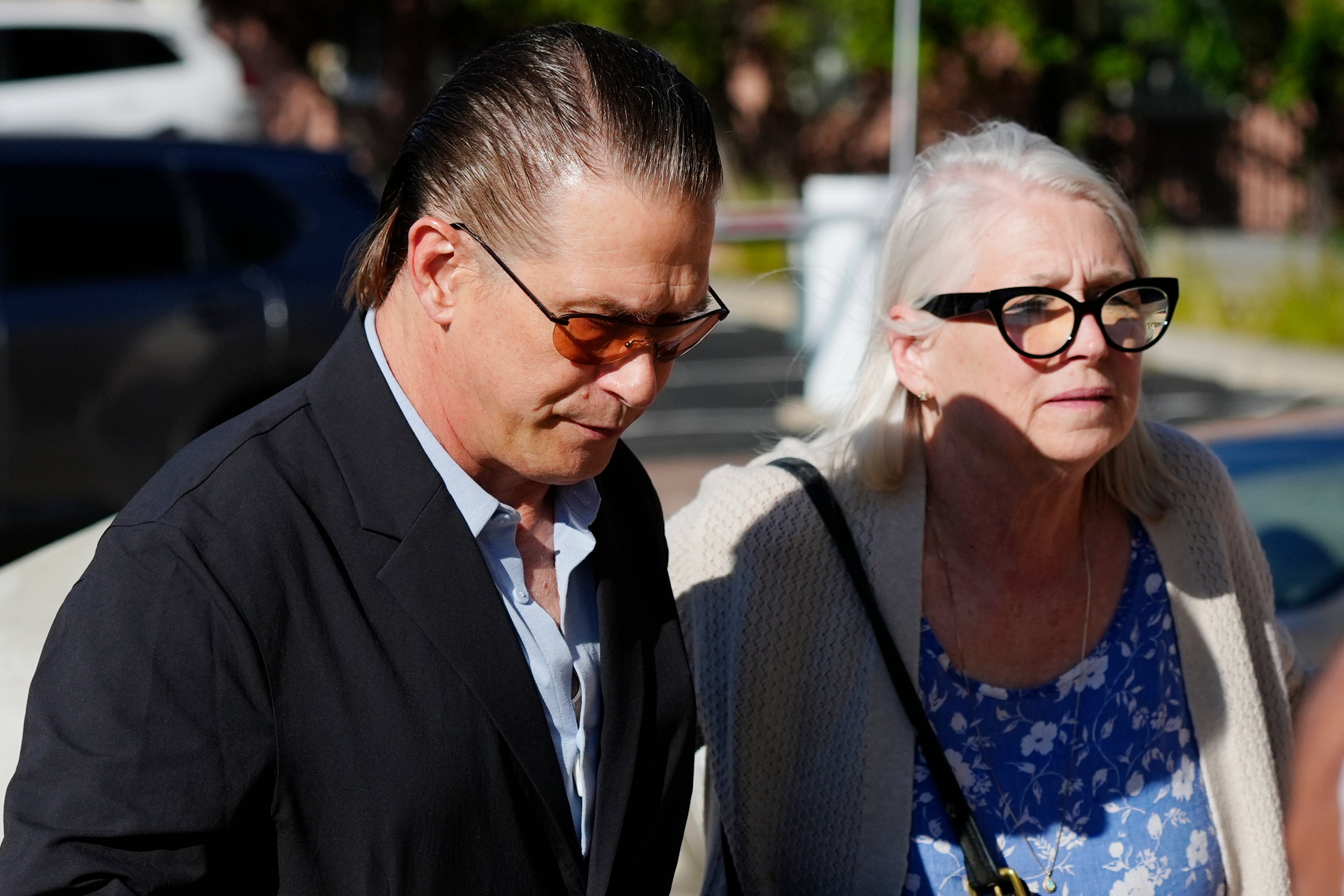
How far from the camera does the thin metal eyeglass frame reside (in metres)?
2.33

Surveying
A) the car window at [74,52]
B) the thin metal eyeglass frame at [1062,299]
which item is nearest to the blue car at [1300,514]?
the thin metal eyeglass frame at [1062,299]

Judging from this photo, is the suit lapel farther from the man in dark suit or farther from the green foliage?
the green foliage

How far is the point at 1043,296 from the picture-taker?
7.66ft

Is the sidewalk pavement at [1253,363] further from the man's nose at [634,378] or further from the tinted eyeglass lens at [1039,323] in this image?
the man's nose at [634,378]

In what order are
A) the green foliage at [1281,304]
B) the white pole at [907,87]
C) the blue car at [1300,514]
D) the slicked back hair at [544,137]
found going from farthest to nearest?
the green foliage at [1281,304], the white pole at [907,87], the blue car at [1300,514], the slicked back hair at [544,137]

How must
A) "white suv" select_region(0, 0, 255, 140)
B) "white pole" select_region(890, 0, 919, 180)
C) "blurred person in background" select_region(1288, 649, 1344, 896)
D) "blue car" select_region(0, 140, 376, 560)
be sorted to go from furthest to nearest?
"white pole" select_region(890, 0, 919, 180) → "white suv" select_region(0, 0, 255, 140) → "blue car" select_region(0, 140, 376, 560) → "blurred person in background" select_region(1288, 649, 1344, 896)

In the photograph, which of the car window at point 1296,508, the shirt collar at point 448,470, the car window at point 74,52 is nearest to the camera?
the shirt collar at point 448,470

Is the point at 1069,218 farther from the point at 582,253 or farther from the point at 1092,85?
the point at 1092,85

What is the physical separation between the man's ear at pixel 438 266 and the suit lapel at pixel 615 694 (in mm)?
397

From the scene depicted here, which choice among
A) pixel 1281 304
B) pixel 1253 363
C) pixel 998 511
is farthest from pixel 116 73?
pixel 998 511

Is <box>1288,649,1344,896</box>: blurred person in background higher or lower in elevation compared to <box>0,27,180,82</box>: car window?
higher

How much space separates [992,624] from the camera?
96.0 inches

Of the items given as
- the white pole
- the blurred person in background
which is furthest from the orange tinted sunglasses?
the white pole

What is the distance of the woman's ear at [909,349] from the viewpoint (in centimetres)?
249
